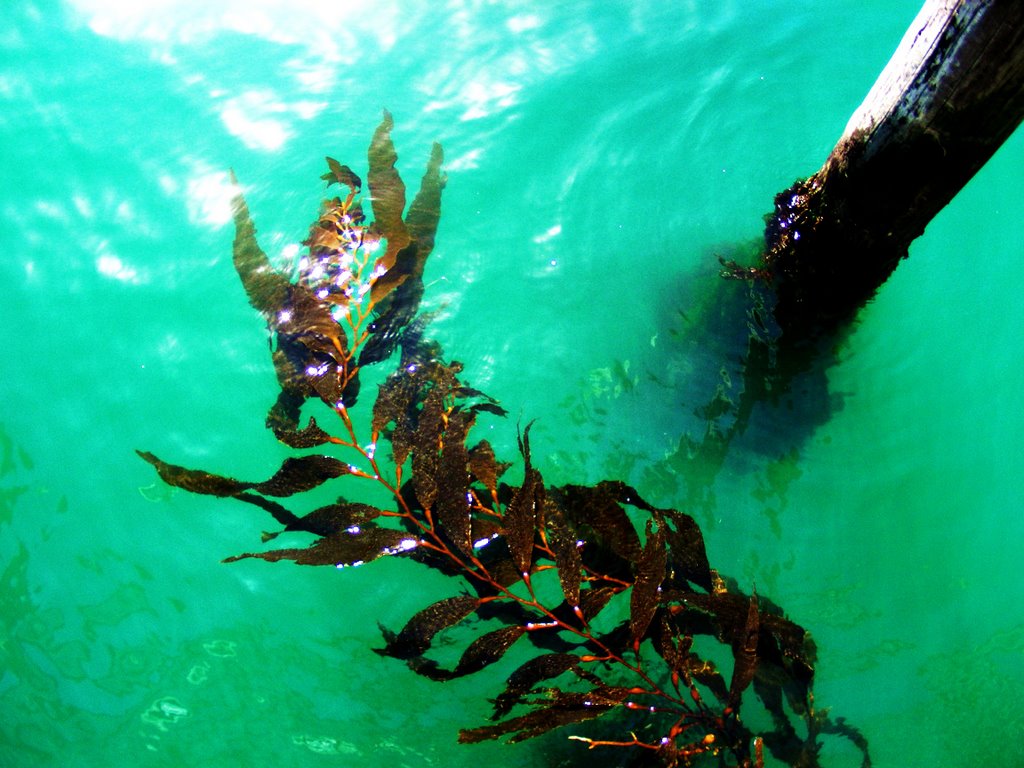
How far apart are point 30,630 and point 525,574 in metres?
2.23

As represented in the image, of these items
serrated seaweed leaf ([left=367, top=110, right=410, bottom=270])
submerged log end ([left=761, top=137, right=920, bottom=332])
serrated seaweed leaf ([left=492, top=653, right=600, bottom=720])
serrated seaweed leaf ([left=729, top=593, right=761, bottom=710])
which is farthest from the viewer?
serrated seaweed leaf ([left=367, top=110, right=410, bottom=270])

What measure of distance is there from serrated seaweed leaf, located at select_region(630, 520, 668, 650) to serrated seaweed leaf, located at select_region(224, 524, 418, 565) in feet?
2.08

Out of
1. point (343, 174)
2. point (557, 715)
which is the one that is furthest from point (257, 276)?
point (557, 715)

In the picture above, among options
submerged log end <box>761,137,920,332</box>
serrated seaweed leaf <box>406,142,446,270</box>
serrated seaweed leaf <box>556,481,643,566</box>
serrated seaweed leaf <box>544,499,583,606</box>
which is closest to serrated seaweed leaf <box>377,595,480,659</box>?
serrated seaweed leaf <box>544,499,583,606</box>

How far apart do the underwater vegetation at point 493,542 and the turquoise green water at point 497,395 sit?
0.28 m

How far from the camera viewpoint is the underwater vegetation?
1.95 metres

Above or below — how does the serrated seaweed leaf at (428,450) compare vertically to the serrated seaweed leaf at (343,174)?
below

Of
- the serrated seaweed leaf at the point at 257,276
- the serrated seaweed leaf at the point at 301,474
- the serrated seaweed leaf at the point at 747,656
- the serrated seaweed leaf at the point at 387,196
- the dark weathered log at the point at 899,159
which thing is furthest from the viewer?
the serrated seaweed leaf at the point at 257,276

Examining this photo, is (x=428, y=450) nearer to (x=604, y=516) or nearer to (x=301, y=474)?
(x=301, y=474)

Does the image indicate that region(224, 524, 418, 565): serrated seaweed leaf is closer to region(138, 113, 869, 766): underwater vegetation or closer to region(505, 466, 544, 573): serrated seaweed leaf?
region(138, 113, 869, 766): underwater vegetation

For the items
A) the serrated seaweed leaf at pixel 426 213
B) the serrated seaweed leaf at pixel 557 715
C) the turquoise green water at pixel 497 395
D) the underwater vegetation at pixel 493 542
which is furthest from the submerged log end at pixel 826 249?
the serrated seaweed leaf at pixel 557 715

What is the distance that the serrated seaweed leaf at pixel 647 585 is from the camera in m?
1.91

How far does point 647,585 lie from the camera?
1.93 metres

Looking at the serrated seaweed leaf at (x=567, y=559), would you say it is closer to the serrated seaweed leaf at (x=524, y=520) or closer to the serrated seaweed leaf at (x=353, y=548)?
the serrated seaweed leaf at (x=524, y=520)
